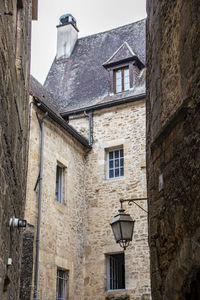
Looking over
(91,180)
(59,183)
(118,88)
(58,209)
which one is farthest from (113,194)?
(118,88)

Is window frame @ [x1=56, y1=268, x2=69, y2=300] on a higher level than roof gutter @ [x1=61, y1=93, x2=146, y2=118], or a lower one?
lower

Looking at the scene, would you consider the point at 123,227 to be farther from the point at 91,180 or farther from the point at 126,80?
the point at 126,80

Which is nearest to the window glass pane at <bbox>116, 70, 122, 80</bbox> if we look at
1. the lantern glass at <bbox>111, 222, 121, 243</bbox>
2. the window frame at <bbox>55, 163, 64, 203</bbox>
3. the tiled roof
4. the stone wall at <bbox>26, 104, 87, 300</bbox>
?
the tiled roof

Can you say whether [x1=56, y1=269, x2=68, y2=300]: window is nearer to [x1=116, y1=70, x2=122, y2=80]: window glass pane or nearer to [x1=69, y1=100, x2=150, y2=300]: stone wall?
[x1=69, y1=100, x2=150, y2=300]: stone wall

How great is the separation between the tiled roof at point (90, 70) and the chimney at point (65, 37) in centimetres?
22

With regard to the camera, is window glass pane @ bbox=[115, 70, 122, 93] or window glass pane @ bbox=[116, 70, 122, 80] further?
window glass pane @ bbox=[116, 70, 122, 80]

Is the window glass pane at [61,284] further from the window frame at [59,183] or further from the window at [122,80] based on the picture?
the window at [122,80]

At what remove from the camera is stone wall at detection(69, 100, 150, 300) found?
1266 centimetres

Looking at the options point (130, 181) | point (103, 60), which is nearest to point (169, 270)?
point (130, 181)

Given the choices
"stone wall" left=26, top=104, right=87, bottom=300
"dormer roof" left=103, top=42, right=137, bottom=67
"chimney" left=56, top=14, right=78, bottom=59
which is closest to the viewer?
"stone wall" left=26, top=104, right=87, bottom=300

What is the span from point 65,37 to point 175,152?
1486cm

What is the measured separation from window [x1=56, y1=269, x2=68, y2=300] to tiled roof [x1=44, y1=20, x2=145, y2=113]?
5.39 meters

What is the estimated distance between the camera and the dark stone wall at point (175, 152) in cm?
369

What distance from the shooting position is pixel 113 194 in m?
13.7
